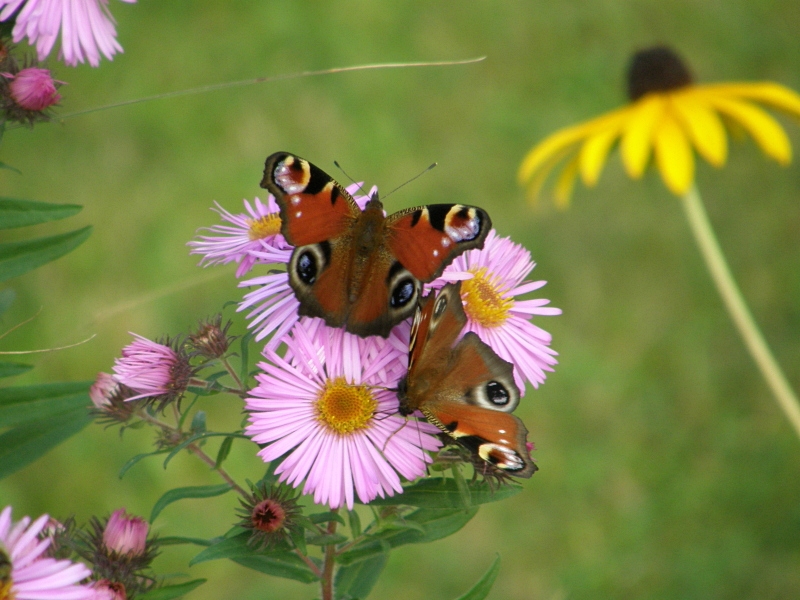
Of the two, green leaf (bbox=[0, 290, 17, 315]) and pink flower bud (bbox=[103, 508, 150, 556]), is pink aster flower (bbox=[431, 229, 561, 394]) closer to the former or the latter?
pink flower bud (bbox=[103, 508, 150, 556])

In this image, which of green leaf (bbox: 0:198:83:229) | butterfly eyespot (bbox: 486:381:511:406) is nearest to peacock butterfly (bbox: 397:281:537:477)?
butterfly eyespot (bbox: 486:381:511:406)

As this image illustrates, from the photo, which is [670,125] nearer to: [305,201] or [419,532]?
[305,201]

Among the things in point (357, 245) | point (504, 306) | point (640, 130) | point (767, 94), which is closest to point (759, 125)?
point (767, 94)

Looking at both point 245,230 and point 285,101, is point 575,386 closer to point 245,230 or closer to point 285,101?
point 285,101

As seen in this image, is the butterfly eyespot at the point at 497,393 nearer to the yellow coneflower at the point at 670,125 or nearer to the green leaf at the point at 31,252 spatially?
the green leaf at the point at 31,252

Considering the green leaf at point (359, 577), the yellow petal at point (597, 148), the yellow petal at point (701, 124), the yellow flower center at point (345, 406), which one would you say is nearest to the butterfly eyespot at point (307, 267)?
the yellow flower center at point (345, 406)
